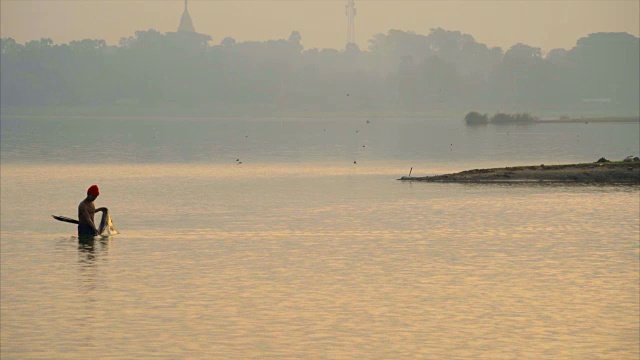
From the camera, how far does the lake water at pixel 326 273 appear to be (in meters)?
28.0

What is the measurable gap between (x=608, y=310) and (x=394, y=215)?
2719cm

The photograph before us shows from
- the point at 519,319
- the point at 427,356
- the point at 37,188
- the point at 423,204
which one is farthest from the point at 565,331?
the point at 37,188

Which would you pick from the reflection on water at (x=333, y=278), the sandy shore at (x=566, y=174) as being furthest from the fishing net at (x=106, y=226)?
the sandy shore at (x=566, y=174)

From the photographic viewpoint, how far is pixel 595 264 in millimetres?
40531

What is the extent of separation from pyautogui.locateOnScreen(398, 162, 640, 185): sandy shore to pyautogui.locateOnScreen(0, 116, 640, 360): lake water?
2.27m

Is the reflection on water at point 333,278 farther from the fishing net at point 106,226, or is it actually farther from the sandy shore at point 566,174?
the sandy shore at point 566,174

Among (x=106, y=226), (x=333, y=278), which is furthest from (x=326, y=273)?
(x=106, y=226)

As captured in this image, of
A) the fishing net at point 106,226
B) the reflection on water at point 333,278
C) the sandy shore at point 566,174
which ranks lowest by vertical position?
the reflection on water at point 333,278

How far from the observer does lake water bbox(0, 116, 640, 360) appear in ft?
91.8

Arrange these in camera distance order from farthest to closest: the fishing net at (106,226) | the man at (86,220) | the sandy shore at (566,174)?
the sandy shore at (566,174) → the fishing net at (106,226) → the man at (86,220)

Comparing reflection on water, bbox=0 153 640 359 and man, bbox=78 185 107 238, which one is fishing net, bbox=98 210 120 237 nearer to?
man, bbox=78 185 107 238

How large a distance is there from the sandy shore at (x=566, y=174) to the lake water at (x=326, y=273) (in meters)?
2.27

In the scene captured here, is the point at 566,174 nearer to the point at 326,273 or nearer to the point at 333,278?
the point at 326,273

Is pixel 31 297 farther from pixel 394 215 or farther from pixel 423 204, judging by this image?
pixel 423 204
